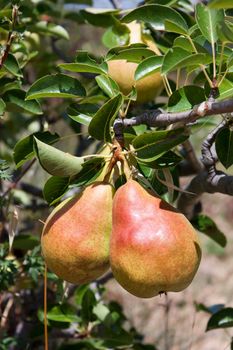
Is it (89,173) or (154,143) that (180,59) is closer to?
(154,143)

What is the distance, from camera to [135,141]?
42.9 inches

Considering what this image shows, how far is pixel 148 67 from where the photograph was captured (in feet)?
3.86

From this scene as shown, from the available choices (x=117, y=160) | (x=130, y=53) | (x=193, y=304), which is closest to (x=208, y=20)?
(x=130, y=53)

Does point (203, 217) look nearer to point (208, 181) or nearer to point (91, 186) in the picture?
point (208, 181)

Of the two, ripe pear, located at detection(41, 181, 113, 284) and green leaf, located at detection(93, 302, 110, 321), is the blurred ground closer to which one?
green leaf, located at detection(93, 302, 110, 321)

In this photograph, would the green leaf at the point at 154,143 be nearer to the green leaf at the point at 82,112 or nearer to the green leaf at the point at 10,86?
the green leaf at the point at 82,112

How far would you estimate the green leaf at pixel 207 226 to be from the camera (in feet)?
5.64

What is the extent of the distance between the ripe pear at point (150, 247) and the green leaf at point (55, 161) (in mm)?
106

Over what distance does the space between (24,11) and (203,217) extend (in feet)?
2.16

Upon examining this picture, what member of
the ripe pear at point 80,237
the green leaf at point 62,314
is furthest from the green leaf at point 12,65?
Answer: the green leaf at point 62,314

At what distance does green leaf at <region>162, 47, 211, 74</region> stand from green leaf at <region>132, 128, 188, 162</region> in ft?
0.31

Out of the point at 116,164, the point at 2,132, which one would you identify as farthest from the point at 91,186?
the point at 2,132

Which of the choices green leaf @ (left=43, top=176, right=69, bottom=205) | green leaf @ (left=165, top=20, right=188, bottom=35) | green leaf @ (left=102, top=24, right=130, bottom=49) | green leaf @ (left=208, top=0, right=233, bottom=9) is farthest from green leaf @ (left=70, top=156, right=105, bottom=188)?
green leaf @ (left=102, top=24, right=130, bottom=49)

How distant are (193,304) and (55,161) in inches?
57.8
